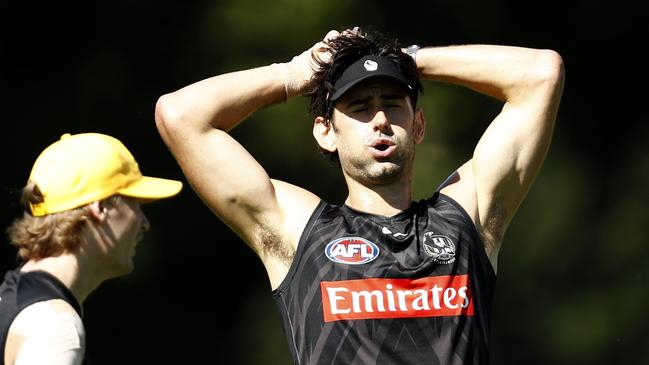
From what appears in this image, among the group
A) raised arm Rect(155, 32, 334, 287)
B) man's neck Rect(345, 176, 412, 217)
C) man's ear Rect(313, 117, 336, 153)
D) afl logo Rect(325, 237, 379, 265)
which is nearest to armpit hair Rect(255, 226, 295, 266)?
raised arm Rect(155, 32, 334, 287)

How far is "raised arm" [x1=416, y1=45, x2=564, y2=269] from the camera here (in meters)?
3.94

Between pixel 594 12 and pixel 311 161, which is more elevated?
pixel 594 12

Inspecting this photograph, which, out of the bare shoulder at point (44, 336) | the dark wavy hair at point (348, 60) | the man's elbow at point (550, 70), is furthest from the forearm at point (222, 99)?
the bare shoulder at point (44, 336)

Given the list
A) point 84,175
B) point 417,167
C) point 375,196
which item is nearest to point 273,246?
point 375,196

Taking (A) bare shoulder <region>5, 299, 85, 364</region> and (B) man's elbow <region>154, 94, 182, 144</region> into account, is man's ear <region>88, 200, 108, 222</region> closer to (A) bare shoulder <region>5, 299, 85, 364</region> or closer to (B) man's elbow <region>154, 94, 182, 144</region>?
(A) bare shoulder <region>5, 299, 85, 364</region>

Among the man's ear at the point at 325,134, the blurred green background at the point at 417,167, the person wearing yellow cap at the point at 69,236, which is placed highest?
the person wearing yellow cap at the point at 69,236

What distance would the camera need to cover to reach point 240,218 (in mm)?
3898

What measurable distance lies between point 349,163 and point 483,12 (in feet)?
14.5

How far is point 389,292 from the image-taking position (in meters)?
3.69

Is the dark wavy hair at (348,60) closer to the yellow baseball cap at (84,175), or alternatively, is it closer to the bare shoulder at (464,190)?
the bare shoulder at (464,190)

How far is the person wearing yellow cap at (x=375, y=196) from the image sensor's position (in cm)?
367

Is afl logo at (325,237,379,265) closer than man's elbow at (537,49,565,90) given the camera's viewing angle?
Yes

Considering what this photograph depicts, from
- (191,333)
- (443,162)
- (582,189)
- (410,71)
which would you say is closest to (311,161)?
(443,162)

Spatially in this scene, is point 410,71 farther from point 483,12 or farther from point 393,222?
point 483,12
